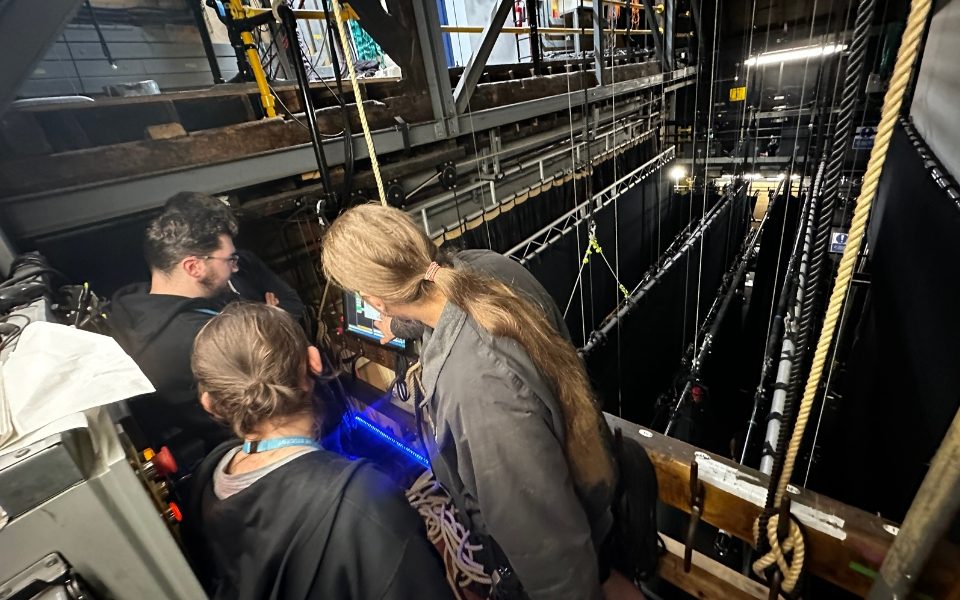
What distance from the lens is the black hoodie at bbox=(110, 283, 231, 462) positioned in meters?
1.32

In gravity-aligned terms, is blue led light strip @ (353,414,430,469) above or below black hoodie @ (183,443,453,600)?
below

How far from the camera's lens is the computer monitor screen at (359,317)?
1488mm

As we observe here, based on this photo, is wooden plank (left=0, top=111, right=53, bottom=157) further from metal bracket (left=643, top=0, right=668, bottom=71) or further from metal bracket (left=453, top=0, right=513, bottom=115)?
metal bracket (left=643, top=0, right=668, bottom=71)

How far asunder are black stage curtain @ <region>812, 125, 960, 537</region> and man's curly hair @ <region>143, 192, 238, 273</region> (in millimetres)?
2599

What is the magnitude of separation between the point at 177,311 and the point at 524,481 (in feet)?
4.38

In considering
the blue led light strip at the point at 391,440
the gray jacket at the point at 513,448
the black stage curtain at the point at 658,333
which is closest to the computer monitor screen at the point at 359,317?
the gray jacket at the point at 513,448

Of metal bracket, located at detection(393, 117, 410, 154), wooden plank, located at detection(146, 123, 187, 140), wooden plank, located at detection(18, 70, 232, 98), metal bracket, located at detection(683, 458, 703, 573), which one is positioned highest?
wooden plank, located at detection(18, 70, 232, 98)

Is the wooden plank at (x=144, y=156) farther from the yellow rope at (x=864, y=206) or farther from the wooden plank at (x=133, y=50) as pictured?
the wooden plank at (x=133, y=50)

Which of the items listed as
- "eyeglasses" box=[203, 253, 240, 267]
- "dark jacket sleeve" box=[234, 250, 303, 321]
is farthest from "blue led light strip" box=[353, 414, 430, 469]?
"eyeglasses" box=[203, 253, 240, 267]

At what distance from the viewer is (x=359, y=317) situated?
1.54 m

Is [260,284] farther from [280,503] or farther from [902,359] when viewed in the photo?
[902,359]

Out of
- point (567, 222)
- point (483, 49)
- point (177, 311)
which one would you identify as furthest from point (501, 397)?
point (567, 222)

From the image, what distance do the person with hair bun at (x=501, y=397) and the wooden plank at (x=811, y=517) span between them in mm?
251

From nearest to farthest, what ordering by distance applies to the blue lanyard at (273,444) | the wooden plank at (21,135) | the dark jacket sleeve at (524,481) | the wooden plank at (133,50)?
the dark jacket sleeve at (524,481)
the blue lanyard at (273,444)
the wooden plank at (21,135)
the wooden plank at (133,50)
